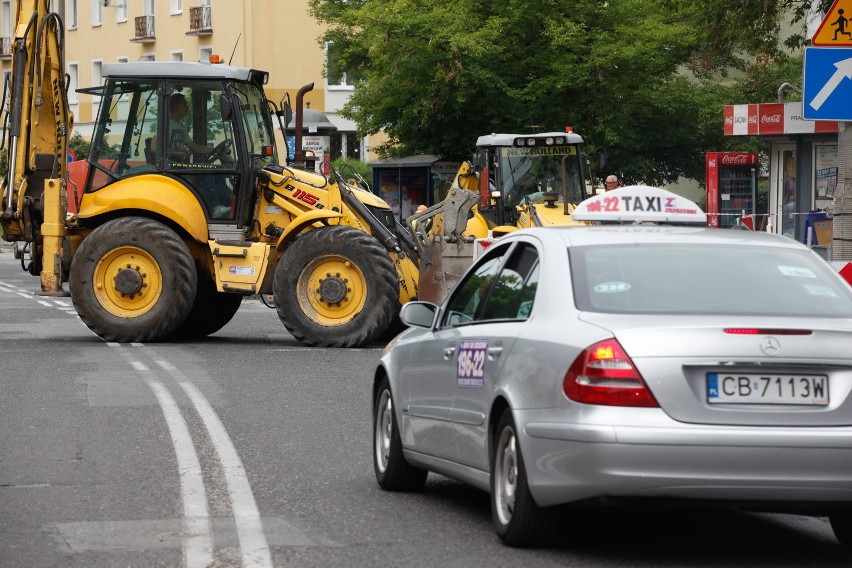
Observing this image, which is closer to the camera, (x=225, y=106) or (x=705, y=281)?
(x=705, y=281)

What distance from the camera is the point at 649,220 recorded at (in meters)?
8.49

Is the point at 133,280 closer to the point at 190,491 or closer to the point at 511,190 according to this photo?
the point at 511,190

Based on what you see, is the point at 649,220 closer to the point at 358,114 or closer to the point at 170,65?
the point at 170,65

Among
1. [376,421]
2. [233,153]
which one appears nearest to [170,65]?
[233,153]

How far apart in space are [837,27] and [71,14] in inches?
2678

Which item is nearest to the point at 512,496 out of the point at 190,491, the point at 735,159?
the point at 190,491

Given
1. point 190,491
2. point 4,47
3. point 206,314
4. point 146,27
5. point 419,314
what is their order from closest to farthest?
point 419,314 → point 190,491 → point 206,314 → point 146,27 → point 4,47

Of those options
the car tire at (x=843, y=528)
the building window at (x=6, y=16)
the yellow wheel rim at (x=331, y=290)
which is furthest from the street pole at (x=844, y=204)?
the building window at (x=6, y=16)

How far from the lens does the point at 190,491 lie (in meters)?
8.99

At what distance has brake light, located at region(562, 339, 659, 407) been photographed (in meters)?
6.78

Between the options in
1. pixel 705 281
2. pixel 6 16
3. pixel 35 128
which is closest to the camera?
pixel 705 281

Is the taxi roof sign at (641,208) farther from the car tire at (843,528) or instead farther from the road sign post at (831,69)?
the road sign post at (831,69)

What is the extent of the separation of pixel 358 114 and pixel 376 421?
33823mm

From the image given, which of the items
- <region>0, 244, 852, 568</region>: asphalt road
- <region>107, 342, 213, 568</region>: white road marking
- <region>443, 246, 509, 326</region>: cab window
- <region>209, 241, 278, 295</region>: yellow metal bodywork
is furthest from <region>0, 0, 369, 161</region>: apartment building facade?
<region>443, 246, 509, 326</region>: cab window
